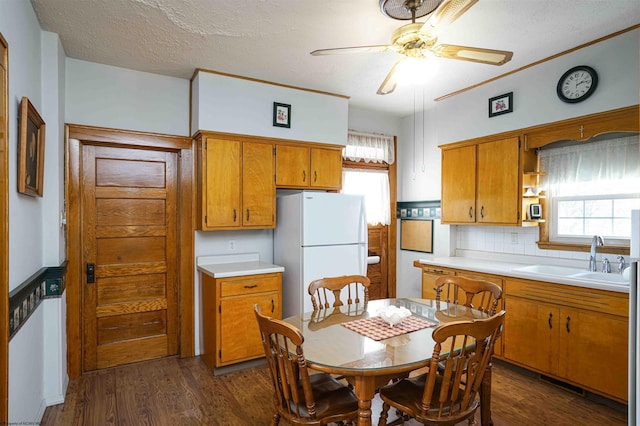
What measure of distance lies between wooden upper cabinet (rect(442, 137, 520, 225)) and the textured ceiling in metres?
0.75

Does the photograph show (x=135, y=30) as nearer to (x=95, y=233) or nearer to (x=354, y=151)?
(x=95, y=233)

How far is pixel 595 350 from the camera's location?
8.66 ft

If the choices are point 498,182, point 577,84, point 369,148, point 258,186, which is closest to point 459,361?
point 498,182

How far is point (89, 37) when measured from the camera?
275 centimetres

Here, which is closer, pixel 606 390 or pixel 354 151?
pixel 606 390

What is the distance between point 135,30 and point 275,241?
2.26 m

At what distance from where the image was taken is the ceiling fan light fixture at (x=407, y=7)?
1983 millimetres

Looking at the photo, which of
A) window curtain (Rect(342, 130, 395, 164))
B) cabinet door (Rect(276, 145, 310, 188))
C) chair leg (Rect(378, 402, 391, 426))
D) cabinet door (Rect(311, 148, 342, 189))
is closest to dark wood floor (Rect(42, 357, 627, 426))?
chair leg (Rect(378, 402, 391, 426))

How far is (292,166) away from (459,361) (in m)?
2.57

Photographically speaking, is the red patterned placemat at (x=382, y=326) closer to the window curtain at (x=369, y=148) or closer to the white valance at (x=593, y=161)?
the white valance at (x=593, y=161)

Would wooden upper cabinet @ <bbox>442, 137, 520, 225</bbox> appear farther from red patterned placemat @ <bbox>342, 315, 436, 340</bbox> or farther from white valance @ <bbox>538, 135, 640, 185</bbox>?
red patterned placemat @ <bbox>342, 315, 436, 340</bbox>

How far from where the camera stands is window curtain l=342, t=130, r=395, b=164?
4.47 meters

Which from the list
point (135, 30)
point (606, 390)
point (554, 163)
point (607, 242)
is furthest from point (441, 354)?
point (135, 30)

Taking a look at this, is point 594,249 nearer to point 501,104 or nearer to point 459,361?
point 501,104
